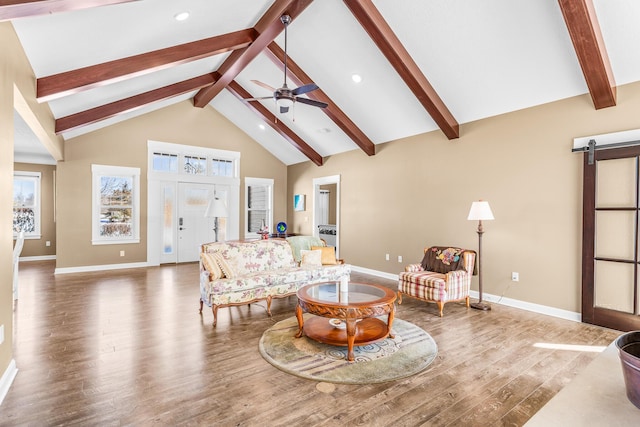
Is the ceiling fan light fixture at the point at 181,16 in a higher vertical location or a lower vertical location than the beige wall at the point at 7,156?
higher

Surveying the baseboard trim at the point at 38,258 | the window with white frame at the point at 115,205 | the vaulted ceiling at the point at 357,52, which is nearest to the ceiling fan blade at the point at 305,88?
the vaulted ceiling at the point at 357,52

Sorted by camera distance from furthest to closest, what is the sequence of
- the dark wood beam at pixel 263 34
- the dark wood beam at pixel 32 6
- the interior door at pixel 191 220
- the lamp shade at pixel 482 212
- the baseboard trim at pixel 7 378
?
the interior door at pixel 191 220, the lamp shade at pixel 482 212, the dark wood beam at pixel 263 34, the baseboard trim at pixel 7 378, the dark wood beam at pixel 32 6

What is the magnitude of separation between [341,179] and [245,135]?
3.11 metres

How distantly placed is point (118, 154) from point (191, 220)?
7.10ft

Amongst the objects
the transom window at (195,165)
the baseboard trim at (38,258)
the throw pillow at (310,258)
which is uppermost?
the transom window at (195,165)

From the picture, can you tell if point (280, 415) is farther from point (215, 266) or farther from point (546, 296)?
point (546, 296)

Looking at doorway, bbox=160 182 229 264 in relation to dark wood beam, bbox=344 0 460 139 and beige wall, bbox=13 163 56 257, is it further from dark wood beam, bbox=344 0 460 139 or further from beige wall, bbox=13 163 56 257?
dark wood beam, bbox=344 0 460 139

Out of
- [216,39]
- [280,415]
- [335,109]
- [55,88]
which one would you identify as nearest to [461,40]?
[335,109]

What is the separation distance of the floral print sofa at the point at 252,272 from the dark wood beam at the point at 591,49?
12.6 feet

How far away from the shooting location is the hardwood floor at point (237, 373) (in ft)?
7.12

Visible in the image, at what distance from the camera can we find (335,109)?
639 centimetres

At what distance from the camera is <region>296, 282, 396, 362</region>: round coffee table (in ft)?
9.71

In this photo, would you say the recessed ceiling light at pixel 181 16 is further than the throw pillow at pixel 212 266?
No

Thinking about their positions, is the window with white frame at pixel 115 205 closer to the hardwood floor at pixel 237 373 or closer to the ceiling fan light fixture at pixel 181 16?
Answer: the hardwood floor at pixel 237 373
